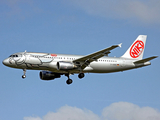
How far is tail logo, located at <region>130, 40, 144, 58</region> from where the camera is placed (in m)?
54.0

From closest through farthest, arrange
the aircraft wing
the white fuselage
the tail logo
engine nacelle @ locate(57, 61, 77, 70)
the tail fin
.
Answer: the aircraft wing, the white fuselage, engine nacelle @ locate(57, 61, 77, 70), the tail fin, the tail logo

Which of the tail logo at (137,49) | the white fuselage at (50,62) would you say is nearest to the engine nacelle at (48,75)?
the white fuselage at (50,62)

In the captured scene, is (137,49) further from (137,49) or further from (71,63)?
(71,63)

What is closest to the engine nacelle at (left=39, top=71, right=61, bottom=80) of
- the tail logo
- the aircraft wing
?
the aircraft wing

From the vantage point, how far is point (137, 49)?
55.2 meters

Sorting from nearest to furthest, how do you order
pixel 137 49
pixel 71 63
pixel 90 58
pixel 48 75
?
pixel 90 58, pixel 71 63, pixel 48 75, pixel 137 49

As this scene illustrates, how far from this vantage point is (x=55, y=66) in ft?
152

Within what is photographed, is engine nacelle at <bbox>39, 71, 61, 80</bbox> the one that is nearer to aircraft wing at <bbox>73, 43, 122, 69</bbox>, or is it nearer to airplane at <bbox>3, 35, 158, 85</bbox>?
airplane at <bbox>3, 35, 158, 85</bbox>

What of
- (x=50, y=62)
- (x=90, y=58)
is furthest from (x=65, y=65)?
(x=90, y=58)

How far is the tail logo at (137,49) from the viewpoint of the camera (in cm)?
5404

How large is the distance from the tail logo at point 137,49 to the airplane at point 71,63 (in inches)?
15.0

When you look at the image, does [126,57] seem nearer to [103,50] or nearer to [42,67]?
[103,50]

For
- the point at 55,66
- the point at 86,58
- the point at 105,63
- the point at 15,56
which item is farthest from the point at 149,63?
the point at 15,56

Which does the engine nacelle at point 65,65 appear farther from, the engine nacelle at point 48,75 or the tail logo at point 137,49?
the tail logo at point 137,49
